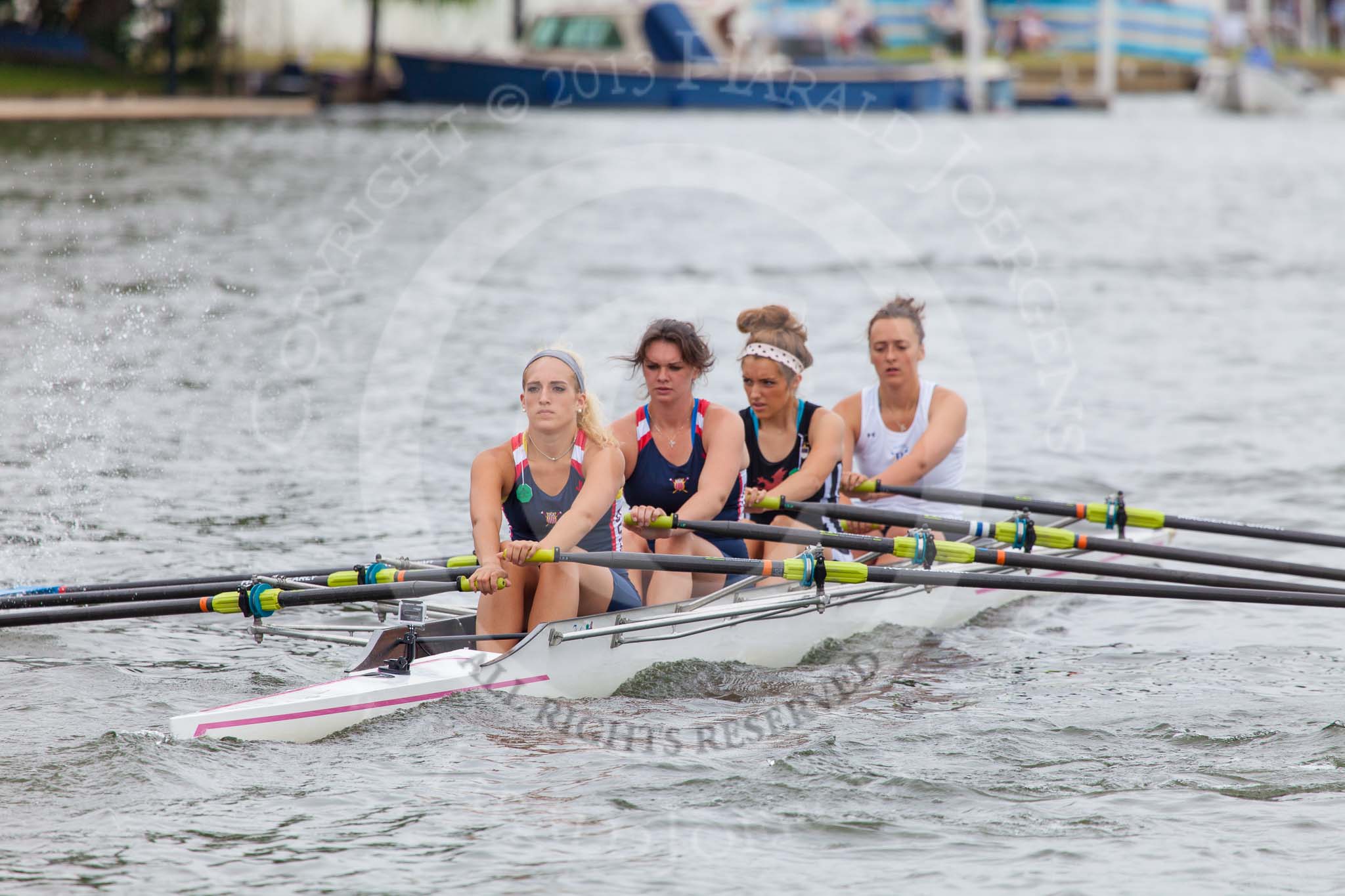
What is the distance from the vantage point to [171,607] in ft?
19.8

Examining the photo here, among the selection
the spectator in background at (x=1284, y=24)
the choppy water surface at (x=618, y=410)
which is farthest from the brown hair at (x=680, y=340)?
the spectator in background at (x=1284, y=24)

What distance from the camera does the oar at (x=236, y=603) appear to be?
6.01 meters

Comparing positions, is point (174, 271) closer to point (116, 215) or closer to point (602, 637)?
Answer: point (116, 215)

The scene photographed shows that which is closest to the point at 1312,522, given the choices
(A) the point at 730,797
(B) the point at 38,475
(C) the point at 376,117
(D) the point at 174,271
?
(A) the point at 730,797

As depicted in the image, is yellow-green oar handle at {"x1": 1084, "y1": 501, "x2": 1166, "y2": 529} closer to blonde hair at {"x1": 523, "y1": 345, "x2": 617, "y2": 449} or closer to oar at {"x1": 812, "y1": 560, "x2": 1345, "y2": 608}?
oar at {"x1": 812, "y1": 560, "x2": 1345, "y2": 608}

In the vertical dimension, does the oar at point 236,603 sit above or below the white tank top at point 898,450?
below

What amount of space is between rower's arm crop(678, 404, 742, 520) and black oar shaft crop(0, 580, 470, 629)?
1386mm

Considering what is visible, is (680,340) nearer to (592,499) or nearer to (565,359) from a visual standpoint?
(565,359)

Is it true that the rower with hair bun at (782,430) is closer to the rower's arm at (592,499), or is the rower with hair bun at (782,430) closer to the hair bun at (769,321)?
the hair bun at (769,321)

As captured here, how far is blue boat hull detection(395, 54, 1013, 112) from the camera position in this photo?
41.3 metres

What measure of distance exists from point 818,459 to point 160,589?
3.25 meters

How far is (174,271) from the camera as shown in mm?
19297

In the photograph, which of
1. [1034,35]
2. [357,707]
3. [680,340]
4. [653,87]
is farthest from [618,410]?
[1034,35]

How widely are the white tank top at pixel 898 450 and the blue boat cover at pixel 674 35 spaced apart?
124 ft
